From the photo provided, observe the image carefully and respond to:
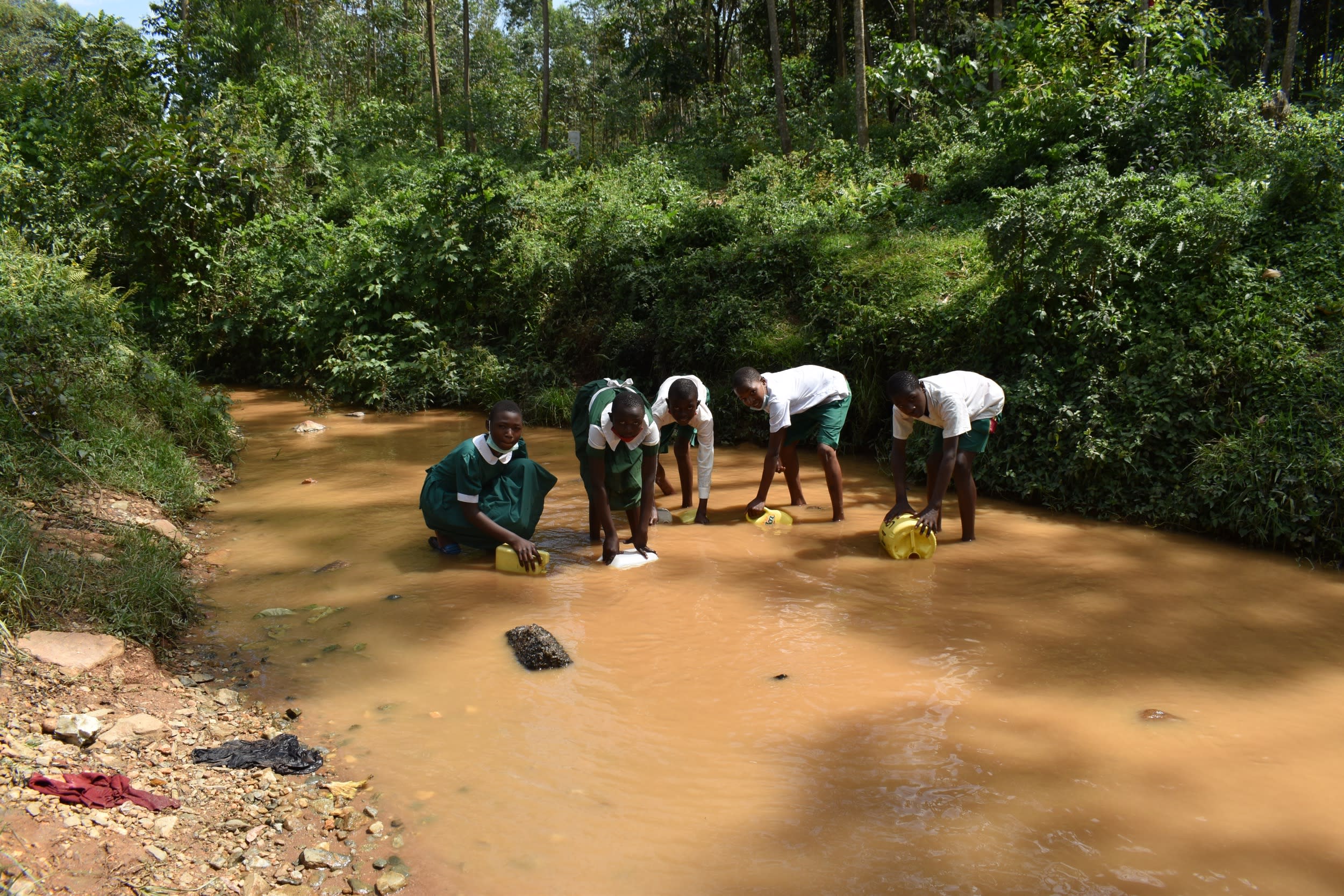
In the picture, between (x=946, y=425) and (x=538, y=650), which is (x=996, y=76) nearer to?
(x=946, y=425)

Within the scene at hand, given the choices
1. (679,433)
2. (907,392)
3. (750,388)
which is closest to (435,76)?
(679,433)

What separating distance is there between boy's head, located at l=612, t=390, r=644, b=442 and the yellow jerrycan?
1930mm

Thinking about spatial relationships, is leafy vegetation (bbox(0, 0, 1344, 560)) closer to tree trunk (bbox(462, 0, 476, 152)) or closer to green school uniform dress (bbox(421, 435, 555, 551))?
tree trunk (bbox(462, 0, 476, 152))

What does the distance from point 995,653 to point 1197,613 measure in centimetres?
151

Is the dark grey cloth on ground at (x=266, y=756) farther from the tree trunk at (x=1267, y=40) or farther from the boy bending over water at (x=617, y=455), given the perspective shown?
the tree trunk at (x=1267, y=40)

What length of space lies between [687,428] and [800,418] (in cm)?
96

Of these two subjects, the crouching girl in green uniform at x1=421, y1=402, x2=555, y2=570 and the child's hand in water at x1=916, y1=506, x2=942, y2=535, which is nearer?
the crouching girl in green uniform at x1=421, y1=402, x2=555, y2=570

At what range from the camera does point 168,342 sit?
14.2 m

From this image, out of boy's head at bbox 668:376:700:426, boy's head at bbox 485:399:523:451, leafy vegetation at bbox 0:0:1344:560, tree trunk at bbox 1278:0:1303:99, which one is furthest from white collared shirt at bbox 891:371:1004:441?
tree trunk at bbox 1278:0:1303:99

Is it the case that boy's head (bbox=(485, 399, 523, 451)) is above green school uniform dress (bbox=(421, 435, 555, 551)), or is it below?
above

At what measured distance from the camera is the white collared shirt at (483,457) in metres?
5.89

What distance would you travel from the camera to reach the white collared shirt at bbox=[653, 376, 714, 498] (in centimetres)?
656

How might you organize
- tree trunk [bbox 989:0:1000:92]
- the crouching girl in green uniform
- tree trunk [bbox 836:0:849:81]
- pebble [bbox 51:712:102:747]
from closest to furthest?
pebble [bbox 51:712:102:747] < the crouching girl in green uniform < tree trunk [bbox 989:0:1000:92] < tree trunk [bbox 836:0:849:81]

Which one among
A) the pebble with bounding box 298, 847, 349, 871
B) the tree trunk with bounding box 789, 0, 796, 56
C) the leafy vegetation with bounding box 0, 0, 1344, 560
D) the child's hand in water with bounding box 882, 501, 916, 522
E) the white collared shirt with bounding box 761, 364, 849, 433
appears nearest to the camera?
the pebble with bounding box 298, 847, 349, 871
